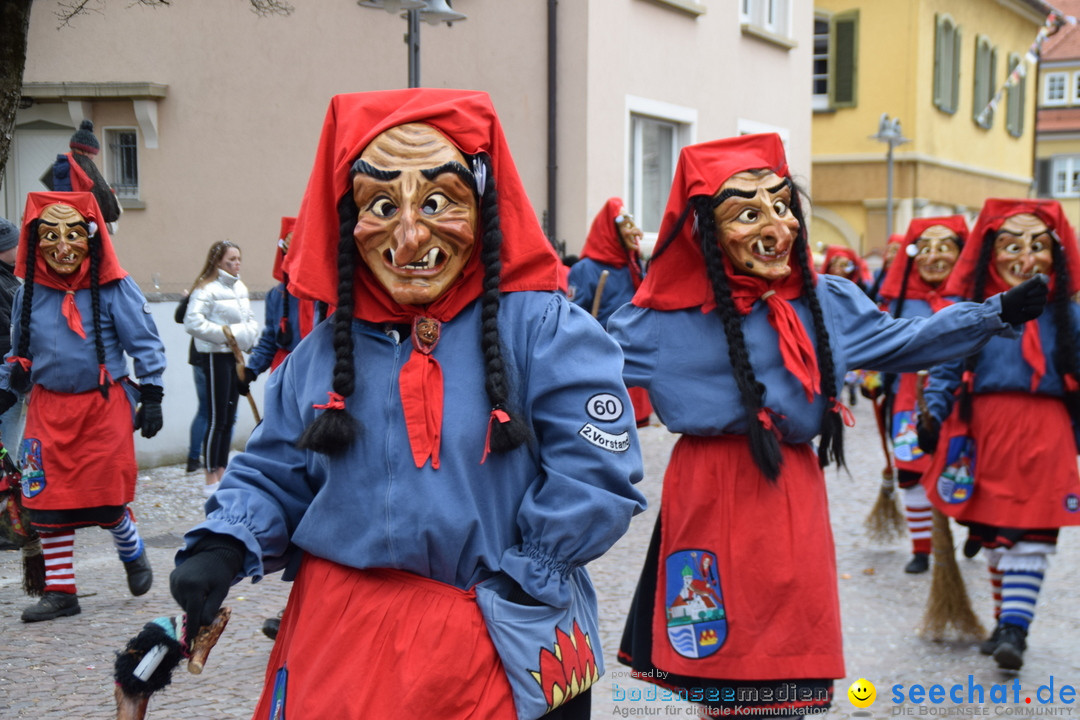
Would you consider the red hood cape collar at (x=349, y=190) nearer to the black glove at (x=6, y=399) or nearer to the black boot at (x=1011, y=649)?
the black boot at (x=1011, y=649)

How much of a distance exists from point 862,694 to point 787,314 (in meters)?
1.91

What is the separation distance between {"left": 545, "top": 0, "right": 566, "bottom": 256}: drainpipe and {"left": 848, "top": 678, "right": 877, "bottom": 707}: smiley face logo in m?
8.93

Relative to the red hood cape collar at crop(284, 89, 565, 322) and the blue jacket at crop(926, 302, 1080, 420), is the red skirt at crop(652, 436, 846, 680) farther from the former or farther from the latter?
the blue jacket at crop(926, 302, 1080, 420)

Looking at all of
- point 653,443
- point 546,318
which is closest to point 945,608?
point 546,318

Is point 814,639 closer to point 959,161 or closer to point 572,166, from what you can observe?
point 572,166

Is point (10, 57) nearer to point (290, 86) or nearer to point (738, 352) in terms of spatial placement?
point (738, 352)

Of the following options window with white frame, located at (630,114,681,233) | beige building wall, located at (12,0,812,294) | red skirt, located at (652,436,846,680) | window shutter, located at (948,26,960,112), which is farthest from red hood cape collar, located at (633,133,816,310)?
window shutter, located at (948,26,960,112)

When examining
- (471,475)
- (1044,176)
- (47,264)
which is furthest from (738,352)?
(1044,176)

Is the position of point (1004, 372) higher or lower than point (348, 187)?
lower

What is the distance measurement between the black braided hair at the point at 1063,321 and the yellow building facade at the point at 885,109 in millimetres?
19693

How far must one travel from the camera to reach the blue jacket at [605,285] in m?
10.2

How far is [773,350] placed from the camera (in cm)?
388

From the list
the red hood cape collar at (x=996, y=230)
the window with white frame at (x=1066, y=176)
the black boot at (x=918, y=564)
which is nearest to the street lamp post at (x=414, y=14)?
the red hood cape collar at (x=996, y=230)

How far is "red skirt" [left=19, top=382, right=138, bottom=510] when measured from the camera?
6301 mm
